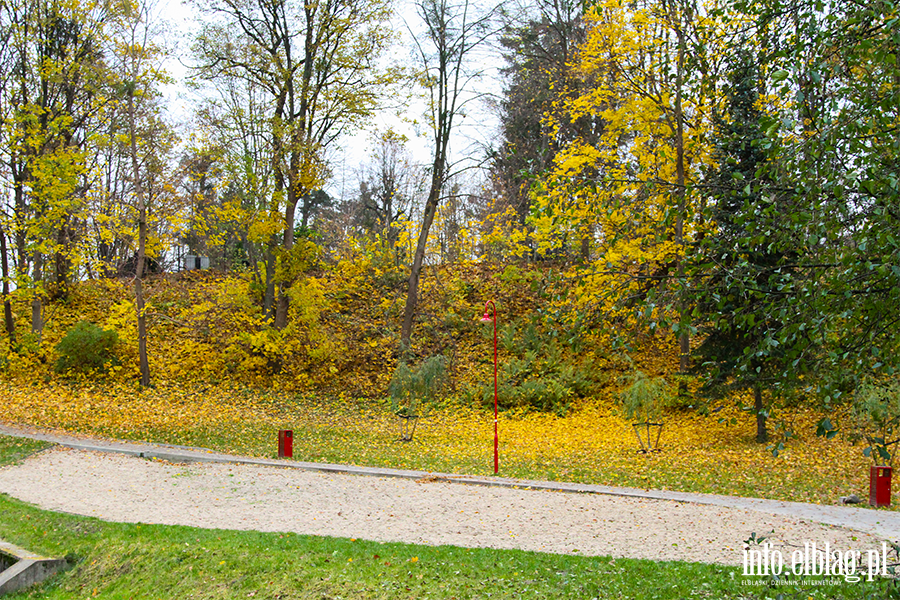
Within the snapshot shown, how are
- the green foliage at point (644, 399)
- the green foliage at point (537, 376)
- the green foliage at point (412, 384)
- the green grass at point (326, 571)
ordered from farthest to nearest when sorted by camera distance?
the green foliage at point (537, 376), the green foliage at point (412, 384), the green foliage at point (644, 399), the green grass at point (326, 571)

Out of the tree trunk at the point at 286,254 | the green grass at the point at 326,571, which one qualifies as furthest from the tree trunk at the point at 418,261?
the green grass at the point at 326,571

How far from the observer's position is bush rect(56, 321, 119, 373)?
59.2 feet

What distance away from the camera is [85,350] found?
59.6 ft

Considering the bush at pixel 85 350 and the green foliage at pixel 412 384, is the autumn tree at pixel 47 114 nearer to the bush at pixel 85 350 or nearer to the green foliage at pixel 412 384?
the bush at pixel 85 350

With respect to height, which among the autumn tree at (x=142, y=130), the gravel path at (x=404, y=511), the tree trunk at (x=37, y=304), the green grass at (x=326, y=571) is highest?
the autumn tree at (x=142, y=130)

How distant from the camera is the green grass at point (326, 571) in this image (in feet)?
18.8

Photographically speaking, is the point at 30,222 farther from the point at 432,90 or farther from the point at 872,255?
the point at 872,255

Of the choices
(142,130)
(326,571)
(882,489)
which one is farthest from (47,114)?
(882,489)

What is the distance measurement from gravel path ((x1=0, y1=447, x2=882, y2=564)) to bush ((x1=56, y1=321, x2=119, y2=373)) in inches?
315

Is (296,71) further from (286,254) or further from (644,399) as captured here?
(644,399)

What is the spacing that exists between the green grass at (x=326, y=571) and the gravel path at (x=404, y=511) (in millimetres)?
516

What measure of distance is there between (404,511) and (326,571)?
93.4 inches

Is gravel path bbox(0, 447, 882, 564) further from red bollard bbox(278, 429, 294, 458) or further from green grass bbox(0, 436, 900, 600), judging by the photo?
red bollard bbox(278, 429, 294, 458)

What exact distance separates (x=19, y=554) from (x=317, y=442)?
6.64 m
